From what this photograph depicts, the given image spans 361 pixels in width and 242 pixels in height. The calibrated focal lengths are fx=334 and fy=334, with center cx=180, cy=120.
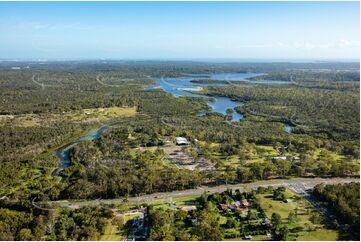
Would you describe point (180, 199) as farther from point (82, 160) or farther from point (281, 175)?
point (82, 160)

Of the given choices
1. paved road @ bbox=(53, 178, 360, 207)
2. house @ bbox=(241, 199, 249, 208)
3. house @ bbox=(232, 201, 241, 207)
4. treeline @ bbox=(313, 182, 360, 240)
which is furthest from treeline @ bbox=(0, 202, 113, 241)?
treeline @ bbox=(313, 182, 360, 240)

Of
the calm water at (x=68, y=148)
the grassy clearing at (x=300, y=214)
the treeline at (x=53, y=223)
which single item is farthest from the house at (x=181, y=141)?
the treeline at (x=53, y=223)

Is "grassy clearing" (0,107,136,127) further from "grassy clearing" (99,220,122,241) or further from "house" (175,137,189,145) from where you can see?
"grassy clearing" (99,220,122,241)

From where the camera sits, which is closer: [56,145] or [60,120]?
[56,145]

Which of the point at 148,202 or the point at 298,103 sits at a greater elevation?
the point at 298,103

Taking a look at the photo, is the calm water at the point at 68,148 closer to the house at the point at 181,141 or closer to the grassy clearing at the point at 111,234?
the house at the point at 181,141

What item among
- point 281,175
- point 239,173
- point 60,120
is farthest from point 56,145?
point 281,175

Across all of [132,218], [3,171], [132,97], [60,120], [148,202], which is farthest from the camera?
[132,97]

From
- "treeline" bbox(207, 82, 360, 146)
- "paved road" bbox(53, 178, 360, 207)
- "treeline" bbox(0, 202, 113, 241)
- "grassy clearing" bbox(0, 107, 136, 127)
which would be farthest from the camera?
"grassy clearing" bbox(0, 107, 136, 127)
